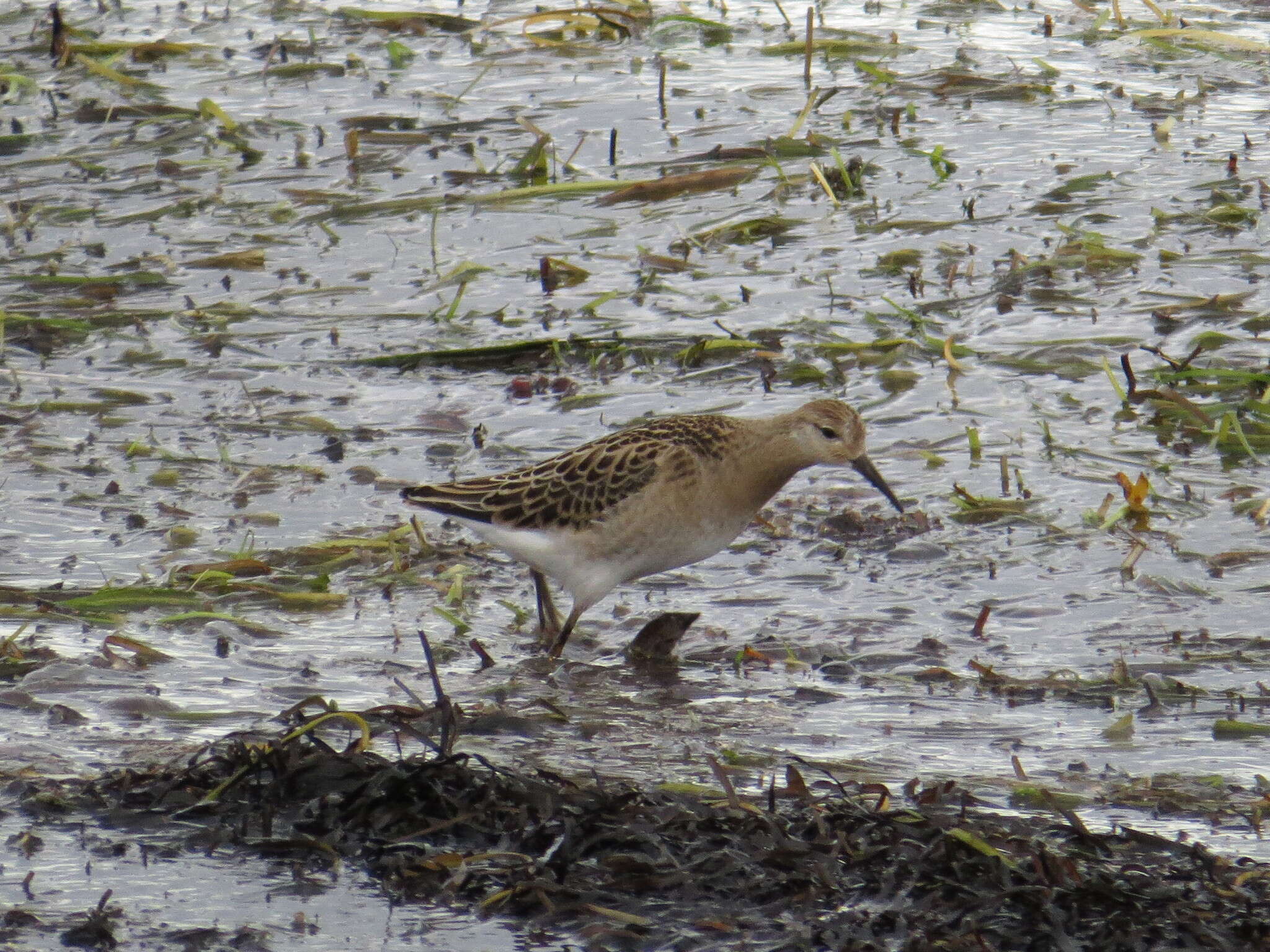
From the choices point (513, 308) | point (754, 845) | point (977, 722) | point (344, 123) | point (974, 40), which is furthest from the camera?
point (974, 40)

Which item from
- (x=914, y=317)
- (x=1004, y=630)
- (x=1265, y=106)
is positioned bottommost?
(x=1004, y=630)

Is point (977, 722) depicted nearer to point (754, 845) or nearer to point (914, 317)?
point (754, 845)

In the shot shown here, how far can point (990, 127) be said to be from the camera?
12.7 meters

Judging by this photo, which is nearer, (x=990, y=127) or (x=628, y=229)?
(x=628, y=229)

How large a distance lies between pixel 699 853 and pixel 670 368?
491 cm

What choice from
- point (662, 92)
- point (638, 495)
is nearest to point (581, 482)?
point (638, 495)

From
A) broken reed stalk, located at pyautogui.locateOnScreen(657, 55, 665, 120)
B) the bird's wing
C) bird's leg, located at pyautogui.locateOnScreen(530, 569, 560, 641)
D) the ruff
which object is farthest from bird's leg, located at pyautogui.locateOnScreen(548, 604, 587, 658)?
broken reed stalk, located at pyautogui.locateOnScreen(657, 55, 665, 120)

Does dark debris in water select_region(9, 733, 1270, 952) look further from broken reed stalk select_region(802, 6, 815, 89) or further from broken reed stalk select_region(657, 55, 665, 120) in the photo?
broken reed stalk select_region(802, 6, 815, 89)

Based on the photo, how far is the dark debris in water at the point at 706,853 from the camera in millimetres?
4863

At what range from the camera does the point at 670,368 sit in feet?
32.3

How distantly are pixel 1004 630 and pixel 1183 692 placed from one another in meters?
0.91

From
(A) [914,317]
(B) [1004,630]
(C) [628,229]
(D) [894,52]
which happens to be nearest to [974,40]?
(D) [894,52]

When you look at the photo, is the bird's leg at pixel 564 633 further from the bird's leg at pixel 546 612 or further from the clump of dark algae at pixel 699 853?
the clump of dark algae at pixel 699 853

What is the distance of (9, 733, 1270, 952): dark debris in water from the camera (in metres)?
4.86
